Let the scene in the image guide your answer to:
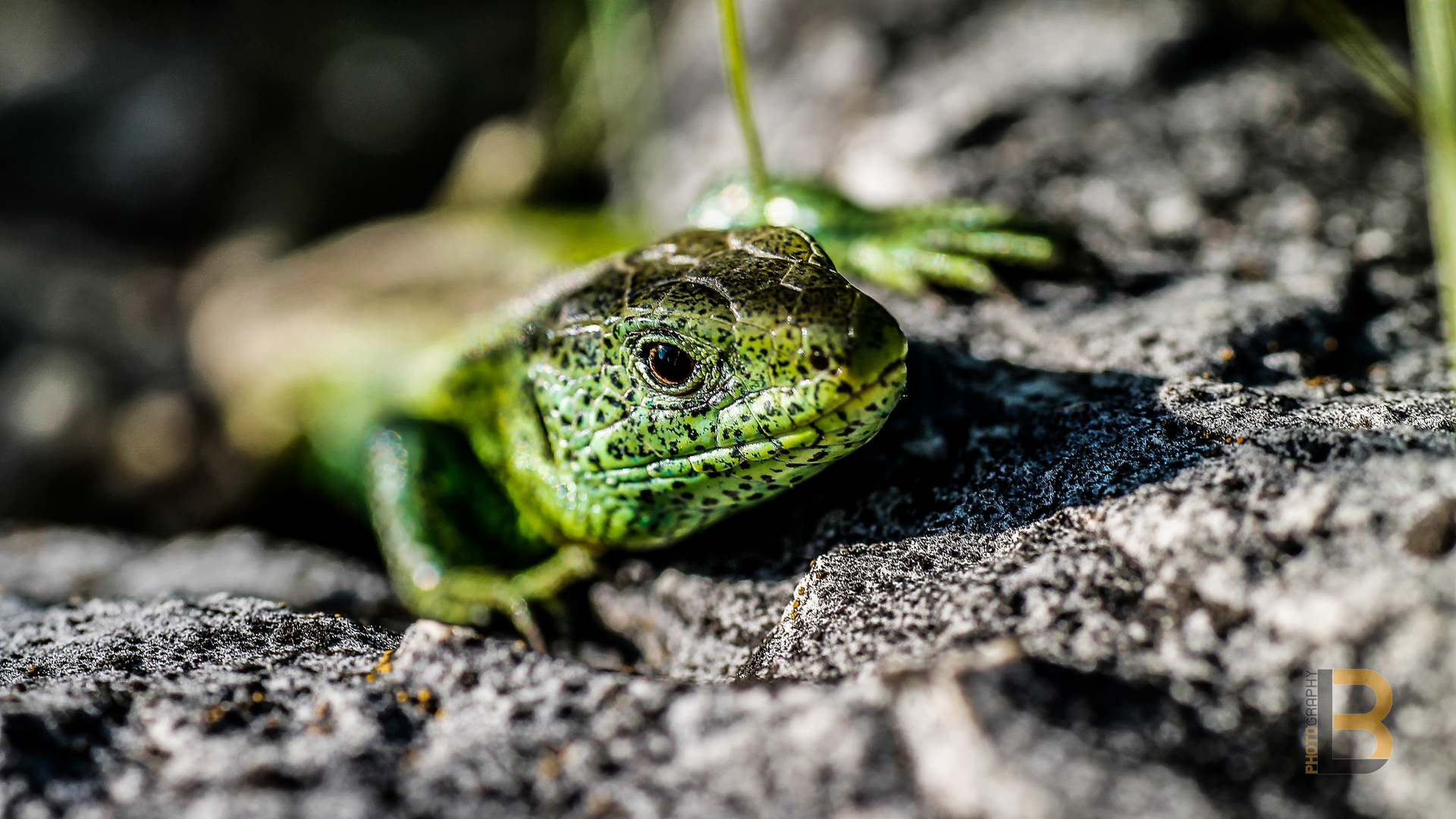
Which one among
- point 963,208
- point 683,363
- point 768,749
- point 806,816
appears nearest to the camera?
point 806,816

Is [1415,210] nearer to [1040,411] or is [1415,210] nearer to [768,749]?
[1040,411]

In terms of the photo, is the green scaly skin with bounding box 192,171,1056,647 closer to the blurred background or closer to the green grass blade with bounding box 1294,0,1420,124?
the blurred background

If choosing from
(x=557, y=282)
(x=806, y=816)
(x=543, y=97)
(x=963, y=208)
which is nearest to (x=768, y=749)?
(x=806, y=816)

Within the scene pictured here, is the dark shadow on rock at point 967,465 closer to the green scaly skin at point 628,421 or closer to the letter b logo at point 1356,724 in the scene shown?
the green scaly skin at point 628,421

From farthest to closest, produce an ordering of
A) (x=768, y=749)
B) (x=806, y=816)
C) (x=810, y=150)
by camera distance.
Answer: (x=810, y=150)
(x=768, y=749)
(x=806, y=816)

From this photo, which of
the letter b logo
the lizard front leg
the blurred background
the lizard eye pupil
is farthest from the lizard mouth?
the blurred background

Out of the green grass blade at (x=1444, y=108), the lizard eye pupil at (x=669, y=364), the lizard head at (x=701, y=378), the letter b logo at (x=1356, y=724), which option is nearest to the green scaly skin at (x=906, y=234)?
the lizard head at (x=701, y=378)
